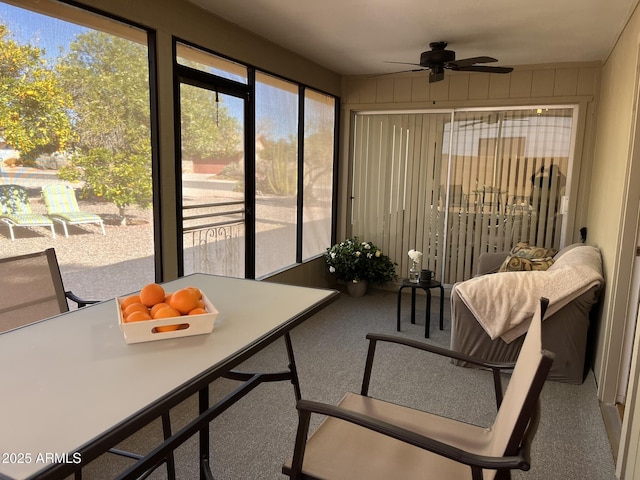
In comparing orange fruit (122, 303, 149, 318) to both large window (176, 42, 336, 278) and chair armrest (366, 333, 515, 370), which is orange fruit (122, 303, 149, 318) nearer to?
chair armrest (366, 333, 515, 370)

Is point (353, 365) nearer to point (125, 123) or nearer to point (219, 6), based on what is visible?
point (125, 123)

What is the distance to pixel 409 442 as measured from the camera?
48.6 inches

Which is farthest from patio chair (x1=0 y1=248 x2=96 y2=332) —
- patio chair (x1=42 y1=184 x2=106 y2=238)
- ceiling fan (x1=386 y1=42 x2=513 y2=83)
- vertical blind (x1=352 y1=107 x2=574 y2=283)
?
vertical blind (x1=352 y1=107 x2=574 y2=283)

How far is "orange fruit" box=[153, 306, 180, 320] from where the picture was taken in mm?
1386

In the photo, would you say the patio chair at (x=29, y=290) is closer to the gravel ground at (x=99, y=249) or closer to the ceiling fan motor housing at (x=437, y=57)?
the gravel ground at (x=99, y=249)

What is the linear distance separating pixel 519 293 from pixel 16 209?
9.80ft

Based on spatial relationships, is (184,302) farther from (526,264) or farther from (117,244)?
(526,264)

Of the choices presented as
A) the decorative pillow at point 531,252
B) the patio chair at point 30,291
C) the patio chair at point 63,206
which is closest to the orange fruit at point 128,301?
the patio chair at point 30,291

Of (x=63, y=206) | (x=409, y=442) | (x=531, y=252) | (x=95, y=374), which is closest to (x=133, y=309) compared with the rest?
(x=95, y=374)

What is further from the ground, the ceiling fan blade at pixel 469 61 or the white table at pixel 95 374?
the ceiling fan blade at pixel 469 61

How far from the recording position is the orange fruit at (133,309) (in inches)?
55.8

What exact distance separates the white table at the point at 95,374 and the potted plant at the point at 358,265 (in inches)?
138

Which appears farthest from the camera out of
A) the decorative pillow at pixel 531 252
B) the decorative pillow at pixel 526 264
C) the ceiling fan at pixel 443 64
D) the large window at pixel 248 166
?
the decorative pillow at pixel 531 252

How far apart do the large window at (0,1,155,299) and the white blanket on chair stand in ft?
7.34
